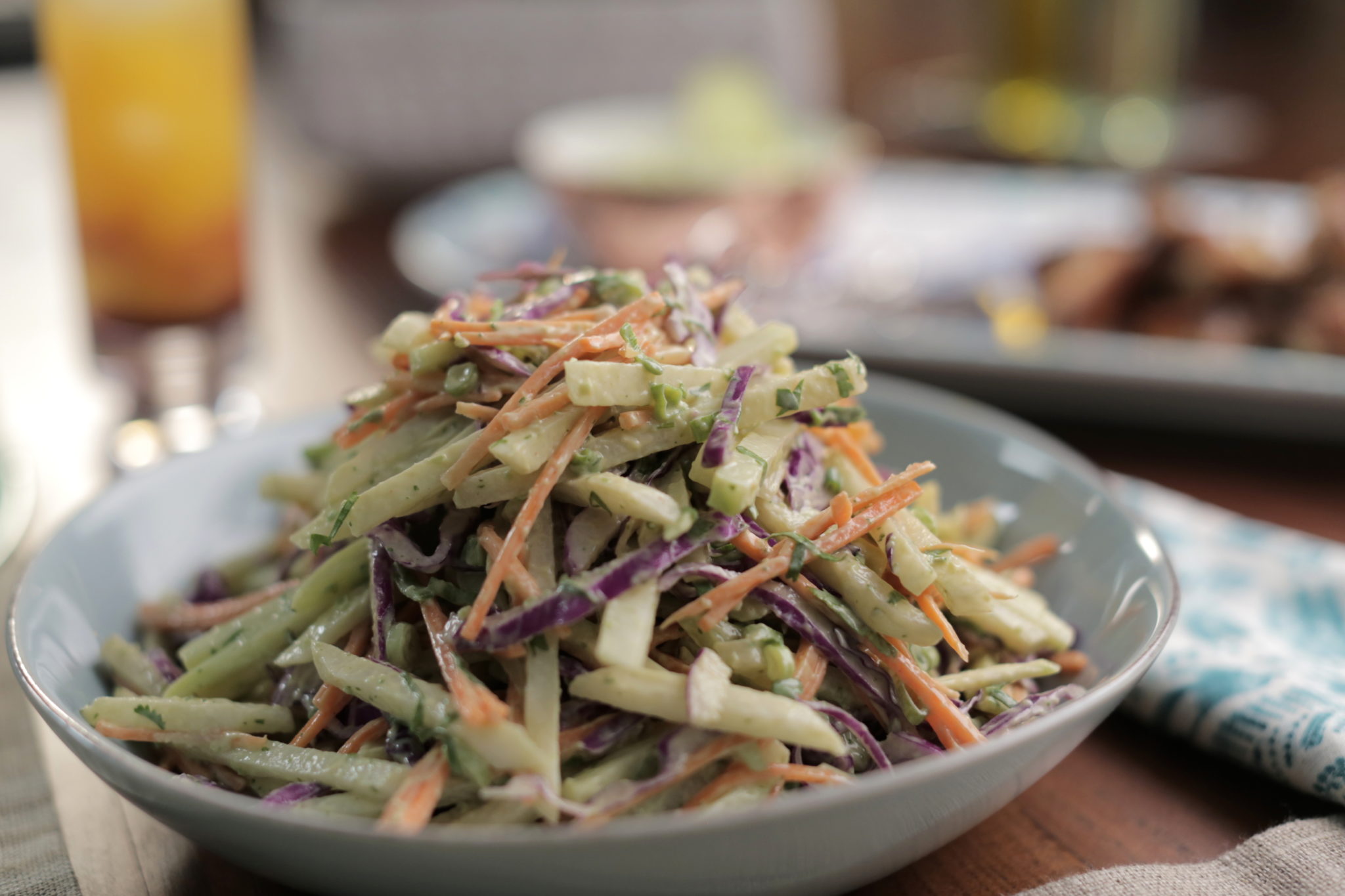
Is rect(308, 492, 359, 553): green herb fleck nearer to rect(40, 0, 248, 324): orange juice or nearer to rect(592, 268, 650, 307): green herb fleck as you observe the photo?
rect(592, 268, 650, 307): green herb fleck

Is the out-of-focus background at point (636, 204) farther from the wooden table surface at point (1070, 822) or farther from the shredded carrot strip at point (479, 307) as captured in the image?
the wooden table surface at point (1070, 822)

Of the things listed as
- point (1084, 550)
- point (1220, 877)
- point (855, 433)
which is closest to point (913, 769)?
point (1220, 877)

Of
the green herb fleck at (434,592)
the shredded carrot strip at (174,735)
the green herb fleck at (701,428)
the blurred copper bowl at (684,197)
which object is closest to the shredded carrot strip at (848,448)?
the green herb fleck at (701,428)

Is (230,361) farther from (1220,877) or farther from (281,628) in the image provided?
(1220,877)

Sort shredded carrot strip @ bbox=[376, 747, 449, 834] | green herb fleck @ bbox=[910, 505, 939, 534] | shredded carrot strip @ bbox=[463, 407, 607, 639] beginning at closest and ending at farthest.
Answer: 1. shredded carrot strip @ bbox=[376, 747, 449, 834]
2. shredded carrot strip @ bbox=[463, 407, 607, 639]
3. green herb fleck @ bbox=[910, 505, 939, 534]

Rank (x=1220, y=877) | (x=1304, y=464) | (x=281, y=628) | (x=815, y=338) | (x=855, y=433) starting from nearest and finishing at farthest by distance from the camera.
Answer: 1. (x=1220, y=877)
2. (x=281, y=628)
3. (x=855, y=433)
4. (x=1304, y=464)
5. (x=815, y=338)

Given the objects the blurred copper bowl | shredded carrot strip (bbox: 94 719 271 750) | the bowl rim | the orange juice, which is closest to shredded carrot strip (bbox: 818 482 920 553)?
the bowl rim
